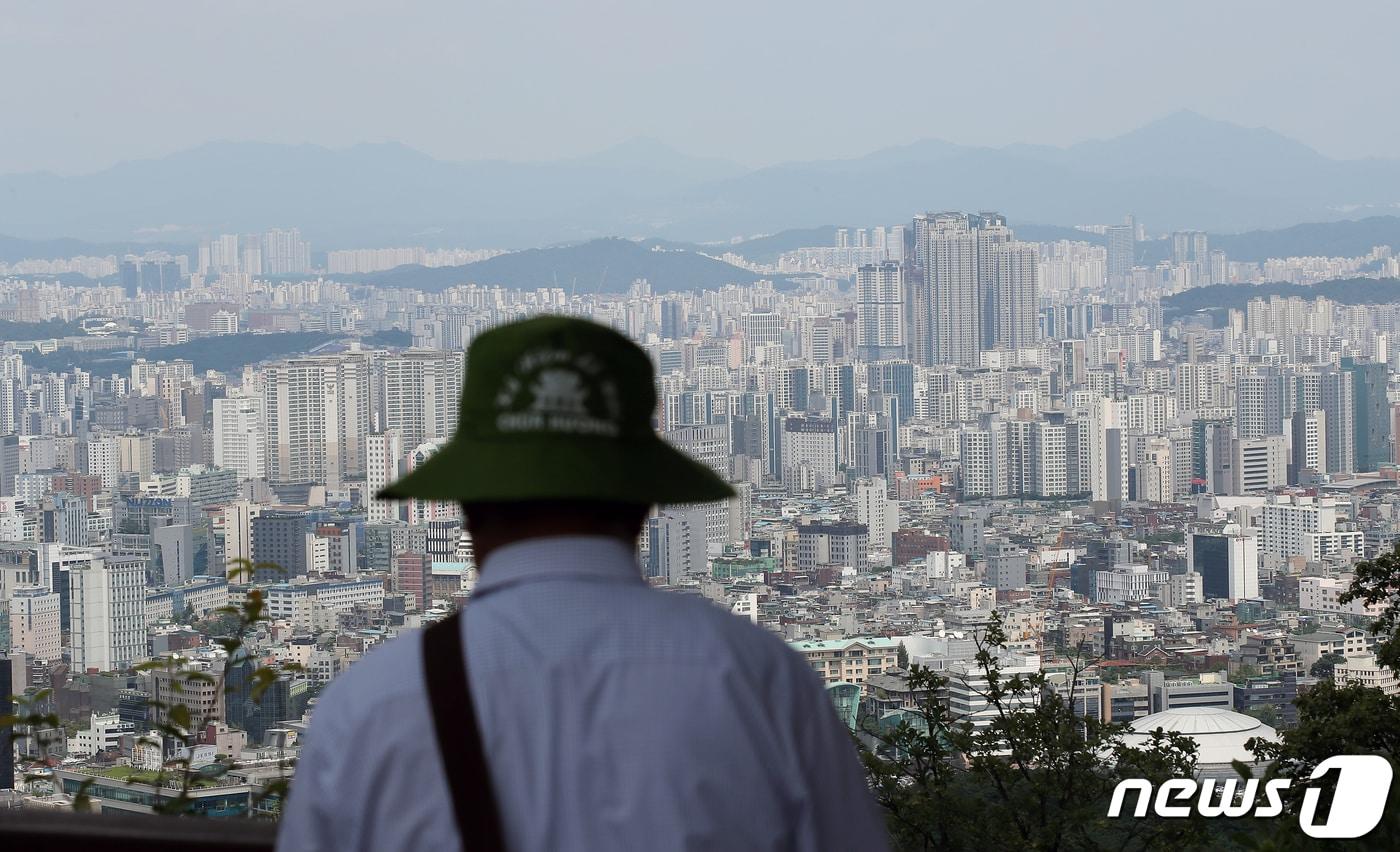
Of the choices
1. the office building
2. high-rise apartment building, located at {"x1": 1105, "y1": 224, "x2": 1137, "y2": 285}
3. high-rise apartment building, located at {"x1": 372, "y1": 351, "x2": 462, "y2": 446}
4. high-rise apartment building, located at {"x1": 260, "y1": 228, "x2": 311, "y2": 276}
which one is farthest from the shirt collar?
high-rise apartment building, located at {"x1": 1105, "y1": 224, "x2": 1137, "y2": 285}

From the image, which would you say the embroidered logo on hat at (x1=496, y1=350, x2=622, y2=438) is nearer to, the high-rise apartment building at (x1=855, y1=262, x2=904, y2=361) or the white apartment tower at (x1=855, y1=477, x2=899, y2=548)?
the white apartment tower at (x1=855, y1=477, x2=899, y2=548)

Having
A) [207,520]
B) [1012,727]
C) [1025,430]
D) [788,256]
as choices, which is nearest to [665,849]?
[1012,727]

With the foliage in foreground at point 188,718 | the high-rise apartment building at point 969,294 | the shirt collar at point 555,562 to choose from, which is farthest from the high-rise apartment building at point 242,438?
the shirt collar at point 555,562

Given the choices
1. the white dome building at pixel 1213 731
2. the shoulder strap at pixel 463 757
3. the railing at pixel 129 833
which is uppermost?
the shoulder strap at pixel 463 757

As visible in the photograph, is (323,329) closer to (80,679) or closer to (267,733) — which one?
(80,679)

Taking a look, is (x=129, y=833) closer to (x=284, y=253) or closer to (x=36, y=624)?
(x=36, y=624)

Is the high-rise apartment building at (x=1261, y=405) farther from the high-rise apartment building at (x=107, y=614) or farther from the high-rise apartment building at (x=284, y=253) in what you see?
the high-rise apartment building at (x=284, y=253)

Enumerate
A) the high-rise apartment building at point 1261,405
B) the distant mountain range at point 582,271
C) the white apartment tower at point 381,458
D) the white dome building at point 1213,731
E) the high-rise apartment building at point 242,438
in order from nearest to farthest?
the white dome building at point 1213,731, the white apartment tower at point 381,458, the high-rise apartment building at point 242,438, the high-rise apartment building at point 1261,405, the distant mountain range at point 582,271
